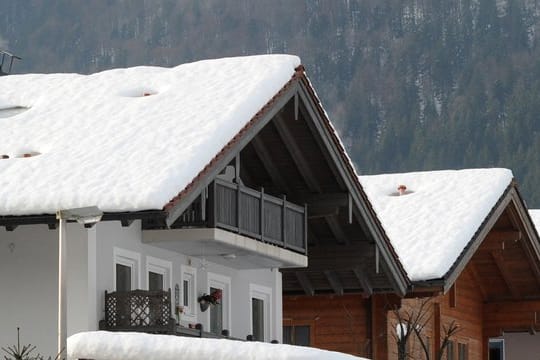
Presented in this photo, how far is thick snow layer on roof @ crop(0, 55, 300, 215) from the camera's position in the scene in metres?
23.5

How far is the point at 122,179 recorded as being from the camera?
23734 millimetres

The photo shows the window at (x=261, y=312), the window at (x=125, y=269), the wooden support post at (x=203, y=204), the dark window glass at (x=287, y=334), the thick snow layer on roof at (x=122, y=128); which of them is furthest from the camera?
the dark window glass at (x=287, y=334)

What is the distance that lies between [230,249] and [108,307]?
131 inches

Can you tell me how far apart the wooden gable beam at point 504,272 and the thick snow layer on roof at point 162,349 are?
2010 centimetres

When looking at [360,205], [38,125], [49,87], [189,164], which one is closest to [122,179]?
[189,164]

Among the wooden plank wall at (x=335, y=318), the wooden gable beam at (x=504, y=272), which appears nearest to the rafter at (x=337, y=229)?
the wooden plank wall at (x=335, y=318)

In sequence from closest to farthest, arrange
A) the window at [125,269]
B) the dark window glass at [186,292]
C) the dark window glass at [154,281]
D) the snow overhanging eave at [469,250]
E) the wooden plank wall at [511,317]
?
1. the window at [125,269]
2. the dark window glass at [154,281]
3. the dark window glass at [186,292]
4. the snow overhanging eave at [469,250]
5. the wooden plank wall at [511,317]

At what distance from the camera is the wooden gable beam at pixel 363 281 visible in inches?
1318

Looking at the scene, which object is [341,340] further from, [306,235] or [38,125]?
[38,125]

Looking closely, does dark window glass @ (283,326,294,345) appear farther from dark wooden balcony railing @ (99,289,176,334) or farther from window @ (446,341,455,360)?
dark wooden balcony railing @ (99,289,176,334)

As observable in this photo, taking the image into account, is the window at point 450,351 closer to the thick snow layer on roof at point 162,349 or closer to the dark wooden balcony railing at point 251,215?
the dark wooden balcony railing at point 251,215

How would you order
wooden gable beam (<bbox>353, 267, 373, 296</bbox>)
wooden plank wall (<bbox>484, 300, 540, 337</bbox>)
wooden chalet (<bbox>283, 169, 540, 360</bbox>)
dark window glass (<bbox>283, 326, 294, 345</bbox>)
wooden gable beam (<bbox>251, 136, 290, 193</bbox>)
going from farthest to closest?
wooden plank wall (<bbox>484, 300, 540, 337</bbox>) < dark window glass (<bbox>283, 326, 294, 345</bbox>) < wooden chalet (<bbox>283, 169, 540, 360</bbox>) < wooden gable beam (<bbox>353, 267, 373, 296</bbox>) < wooden gable beam (<bbox>251, 136, 290, 193</bbox>)

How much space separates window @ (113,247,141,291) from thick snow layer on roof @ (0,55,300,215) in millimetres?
1736

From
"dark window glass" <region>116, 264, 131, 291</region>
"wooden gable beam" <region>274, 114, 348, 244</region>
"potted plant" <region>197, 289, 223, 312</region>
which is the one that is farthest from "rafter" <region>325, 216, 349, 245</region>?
"dark window glass" <region>116, 264, 131, 291</region>
